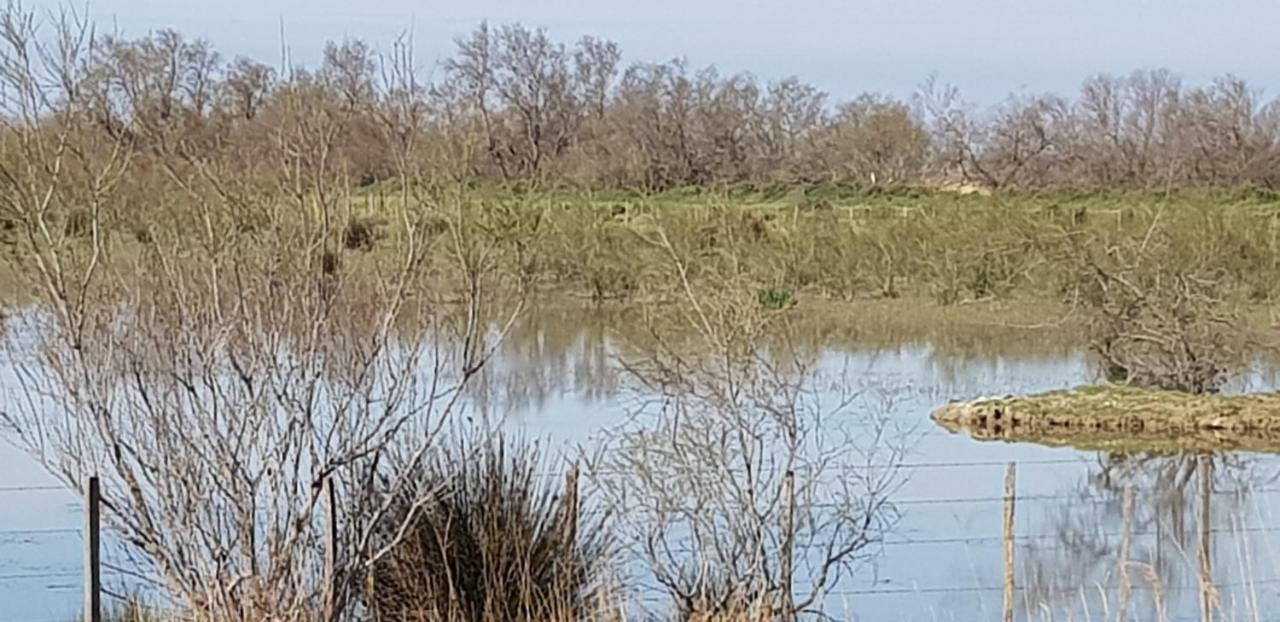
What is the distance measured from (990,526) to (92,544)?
591 centimetres

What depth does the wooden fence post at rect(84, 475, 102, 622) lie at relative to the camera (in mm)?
6594

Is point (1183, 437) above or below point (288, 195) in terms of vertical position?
below

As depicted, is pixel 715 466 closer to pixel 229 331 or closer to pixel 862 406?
pixel 229 331

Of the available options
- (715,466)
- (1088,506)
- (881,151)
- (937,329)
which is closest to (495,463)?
(715,466)

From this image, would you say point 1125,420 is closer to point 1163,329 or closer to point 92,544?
point 1163,329

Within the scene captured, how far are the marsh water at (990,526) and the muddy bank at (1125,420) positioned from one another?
0.41 meters

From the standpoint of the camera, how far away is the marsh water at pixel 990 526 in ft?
30.2

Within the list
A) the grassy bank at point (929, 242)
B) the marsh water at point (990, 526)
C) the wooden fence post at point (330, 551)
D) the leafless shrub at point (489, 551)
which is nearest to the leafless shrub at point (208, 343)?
the wooden fence post at point (330, 551)

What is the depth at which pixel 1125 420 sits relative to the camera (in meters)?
15.8

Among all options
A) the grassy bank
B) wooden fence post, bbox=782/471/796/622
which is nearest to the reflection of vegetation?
wooden fence post, bbox=782/471/796/622

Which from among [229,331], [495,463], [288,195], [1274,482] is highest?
[288,195]

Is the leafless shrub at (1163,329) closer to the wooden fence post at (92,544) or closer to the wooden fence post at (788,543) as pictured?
the wooden fence post at (788,543)

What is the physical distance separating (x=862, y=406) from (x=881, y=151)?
3215 centimetres

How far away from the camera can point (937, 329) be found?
77.1ft
